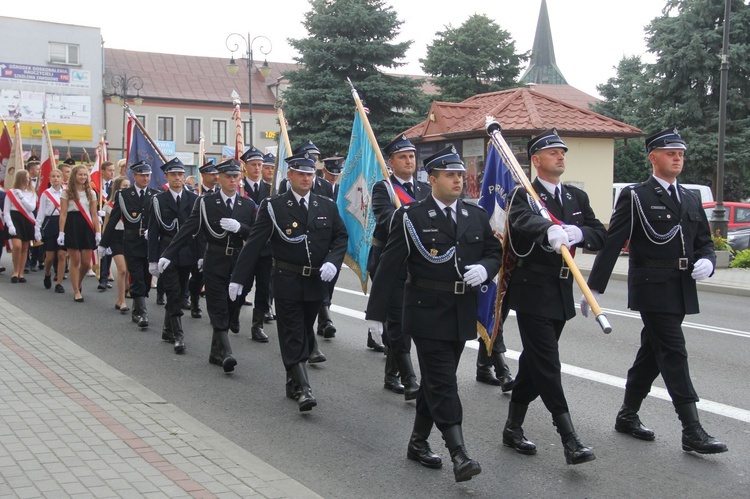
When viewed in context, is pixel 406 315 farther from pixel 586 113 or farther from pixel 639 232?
pixel 586 113

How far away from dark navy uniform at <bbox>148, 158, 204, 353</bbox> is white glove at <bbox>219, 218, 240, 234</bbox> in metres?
1.32

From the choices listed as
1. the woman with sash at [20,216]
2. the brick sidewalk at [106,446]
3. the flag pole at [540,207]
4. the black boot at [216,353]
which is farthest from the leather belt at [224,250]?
the woman with sash at [20,216]

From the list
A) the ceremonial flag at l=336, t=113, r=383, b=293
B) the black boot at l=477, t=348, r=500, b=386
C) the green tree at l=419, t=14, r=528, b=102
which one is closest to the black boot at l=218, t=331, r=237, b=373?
the ceremonial flag at l=336, t=113, r=383, b=293

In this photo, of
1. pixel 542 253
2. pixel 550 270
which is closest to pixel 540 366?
pixel 550 270

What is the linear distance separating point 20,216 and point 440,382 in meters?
12.4

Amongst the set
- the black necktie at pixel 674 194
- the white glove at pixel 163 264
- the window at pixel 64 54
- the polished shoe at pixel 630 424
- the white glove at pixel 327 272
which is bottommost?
the polished shoe at pixel 630 424

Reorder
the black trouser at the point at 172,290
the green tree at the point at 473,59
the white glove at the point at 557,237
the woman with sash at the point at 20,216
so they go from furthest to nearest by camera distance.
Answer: the green tree at the point at 473,59, the woman with sash at the point at 20,216, the black trouser at the point at 172,290, the white glove at the point at 557,237

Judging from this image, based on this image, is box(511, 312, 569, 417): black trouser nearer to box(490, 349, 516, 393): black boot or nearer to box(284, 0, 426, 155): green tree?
box(490, 349, 516, 393): black boot

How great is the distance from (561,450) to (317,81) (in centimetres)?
2739

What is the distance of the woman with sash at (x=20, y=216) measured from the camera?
15.6m

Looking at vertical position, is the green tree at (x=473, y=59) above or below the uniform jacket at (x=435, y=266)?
above

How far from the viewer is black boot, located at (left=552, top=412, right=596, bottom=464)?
5348mm

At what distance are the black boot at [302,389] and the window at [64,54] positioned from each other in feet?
197

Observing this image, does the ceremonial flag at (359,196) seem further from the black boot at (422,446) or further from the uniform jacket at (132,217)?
the black boot at (422,446)
